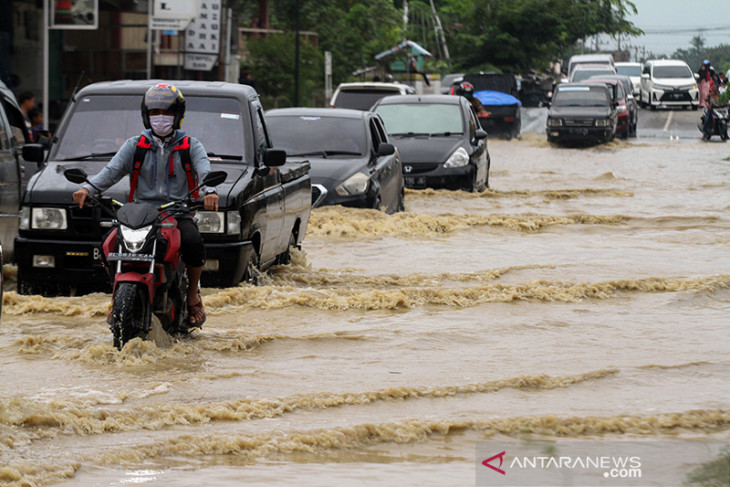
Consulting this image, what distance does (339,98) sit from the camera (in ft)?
97.8

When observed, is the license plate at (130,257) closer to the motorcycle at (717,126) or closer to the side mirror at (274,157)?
the side mirror at (274,157)

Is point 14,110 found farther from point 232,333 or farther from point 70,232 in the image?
point 232,333

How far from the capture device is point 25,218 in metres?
9.69


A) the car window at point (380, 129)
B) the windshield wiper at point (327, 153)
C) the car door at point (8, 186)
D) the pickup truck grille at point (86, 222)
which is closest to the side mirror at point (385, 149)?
the windshield wiper at point (327, 153)

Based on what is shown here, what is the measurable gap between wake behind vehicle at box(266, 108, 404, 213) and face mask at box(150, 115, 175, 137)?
657cm

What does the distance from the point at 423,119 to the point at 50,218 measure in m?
11.1

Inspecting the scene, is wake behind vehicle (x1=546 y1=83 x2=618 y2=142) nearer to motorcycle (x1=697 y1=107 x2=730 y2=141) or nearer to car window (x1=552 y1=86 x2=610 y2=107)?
car window (x1=552 y1=86 x2=610 y2=107)

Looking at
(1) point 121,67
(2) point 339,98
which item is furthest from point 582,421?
(1) point 121,67

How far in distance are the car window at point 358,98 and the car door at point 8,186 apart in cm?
1910

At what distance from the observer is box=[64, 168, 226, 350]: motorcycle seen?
749cm

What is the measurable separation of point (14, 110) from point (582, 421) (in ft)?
22.1

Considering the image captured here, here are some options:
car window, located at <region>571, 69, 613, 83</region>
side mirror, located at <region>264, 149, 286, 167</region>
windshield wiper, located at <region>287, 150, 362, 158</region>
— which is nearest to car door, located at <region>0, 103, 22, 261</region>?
side mirror, located at <region>264, 149, 286, 167</region>

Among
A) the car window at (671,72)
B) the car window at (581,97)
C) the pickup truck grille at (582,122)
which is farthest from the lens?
the car window at (671,72)

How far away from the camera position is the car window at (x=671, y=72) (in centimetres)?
5178
